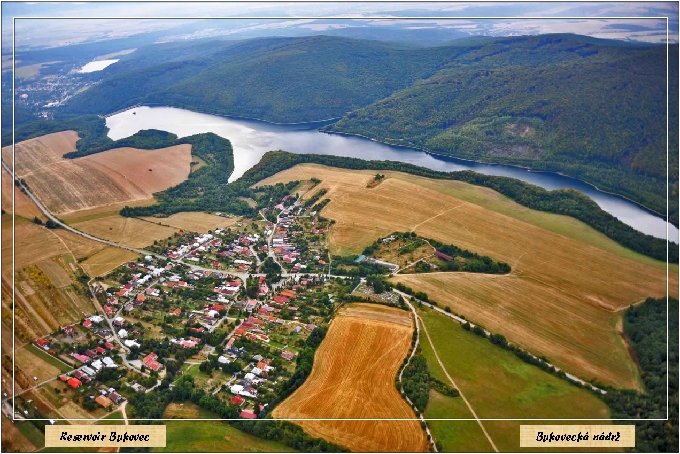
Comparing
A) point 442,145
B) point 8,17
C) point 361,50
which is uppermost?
point 8,17

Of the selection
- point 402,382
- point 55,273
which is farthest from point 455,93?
point 402,382

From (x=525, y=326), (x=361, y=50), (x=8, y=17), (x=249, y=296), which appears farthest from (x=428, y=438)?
(x=361, y=50)

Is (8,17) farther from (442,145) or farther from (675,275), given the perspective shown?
(442,145)

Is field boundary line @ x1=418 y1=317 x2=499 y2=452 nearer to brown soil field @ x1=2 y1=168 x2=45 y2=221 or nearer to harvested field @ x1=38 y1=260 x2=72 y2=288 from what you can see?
harvested field @ x1=38 y1=260 x2=72 y2=288

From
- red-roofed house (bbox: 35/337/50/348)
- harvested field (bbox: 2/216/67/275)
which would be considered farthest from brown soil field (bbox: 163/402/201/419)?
harvested field (bbox: 2/216/67/275)

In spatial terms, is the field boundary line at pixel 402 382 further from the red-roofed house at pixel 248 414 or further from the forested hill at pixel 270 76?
the forested hill at pixel 270 76

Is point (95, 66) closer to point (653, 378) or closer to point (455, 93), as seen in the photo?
point (455, 93)
